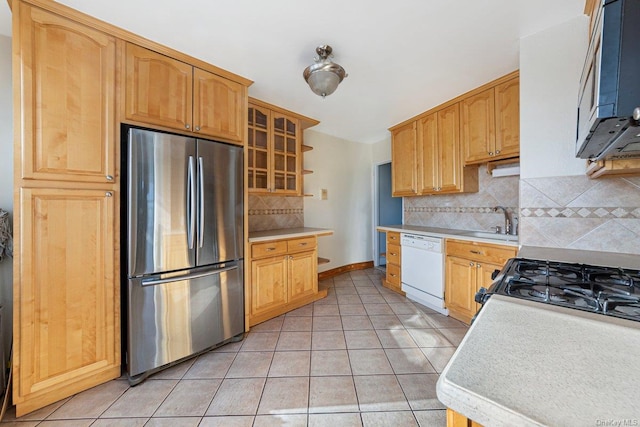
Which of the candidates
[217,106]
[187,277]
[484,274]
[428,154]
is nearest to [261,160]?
[217,106]

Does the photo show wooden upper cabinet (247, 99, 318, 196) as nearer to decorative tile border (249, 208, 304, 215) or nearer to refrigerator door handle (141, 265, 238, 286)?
decorative tile border (249, 208, 304, 215)

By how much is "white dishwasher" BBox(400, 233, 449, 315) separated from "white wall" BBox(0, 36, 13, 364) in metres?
3.41

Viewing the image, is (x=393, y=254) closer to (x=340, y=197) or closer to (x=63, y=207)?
(x=340, y=197)

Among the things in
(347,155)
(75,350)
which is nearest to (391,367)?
(75,350)

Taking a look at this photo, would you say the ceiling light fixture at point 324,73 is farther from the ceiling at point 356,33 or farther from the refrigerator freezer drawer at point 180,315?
the refrigerator freezer drawer at point 180,315

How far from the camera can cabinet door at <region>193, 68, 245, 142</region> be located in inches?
76.3

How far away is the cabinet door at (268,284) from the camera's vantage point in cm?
234

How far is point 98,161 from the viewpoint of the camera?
1.55 meters

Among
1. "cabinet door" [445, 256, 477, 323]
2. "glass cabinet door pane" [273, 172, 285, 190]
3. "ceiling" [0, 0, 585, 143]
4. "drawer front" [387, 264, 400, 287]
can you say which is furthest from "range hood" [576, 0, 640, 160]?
"drawer front" [387, 264, 400, 287]

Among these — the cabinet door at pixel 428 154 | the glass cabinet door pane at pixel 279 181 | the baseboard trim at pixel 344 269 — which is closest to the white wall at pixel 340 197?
the baseboard trim at pixel 344 269

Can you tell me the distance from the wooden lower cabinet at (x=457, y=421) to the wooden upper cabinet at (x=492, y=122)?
2.42m

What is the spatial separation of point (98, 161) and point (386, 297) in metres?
3.02

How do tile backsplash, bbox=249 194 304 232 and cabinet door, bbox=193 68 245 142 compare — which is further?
tile backsplash, bbox=249 194 304 232

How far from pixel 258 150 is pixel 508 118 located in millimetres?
2389
